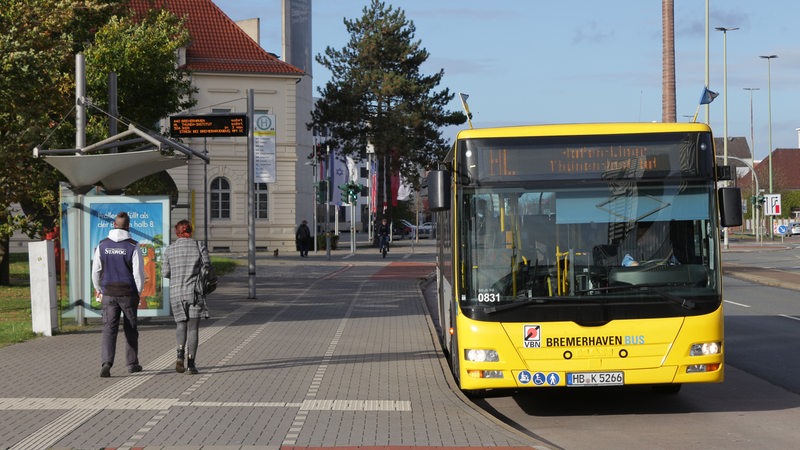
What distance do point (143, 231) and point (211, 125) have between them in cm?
452

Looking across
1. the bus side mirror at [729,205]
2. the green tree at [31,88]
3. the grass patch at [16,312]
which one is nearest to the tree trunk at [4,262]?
the grass patch at [16,312]

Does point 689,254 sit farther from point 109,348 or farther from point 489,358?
point 109,348

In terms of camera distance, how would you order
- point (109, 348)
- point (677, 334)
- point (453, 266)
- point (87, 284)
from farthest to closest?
point (87, 284)
point (109, 348)
point (453, 266)
point (677, 334)

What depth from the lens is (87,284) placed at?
1797 cm

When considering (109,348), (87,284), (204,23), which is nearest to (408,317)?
(87,284)

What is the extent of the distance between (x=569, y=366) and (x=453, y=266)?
1490mm

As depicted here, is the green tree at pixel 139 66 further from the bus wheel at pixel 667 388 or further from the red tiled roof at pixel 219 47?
the red tiled roof at pixel 219 47

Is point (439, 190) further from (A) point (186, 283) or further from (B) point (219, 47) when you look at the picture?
(B) point (219, 47)

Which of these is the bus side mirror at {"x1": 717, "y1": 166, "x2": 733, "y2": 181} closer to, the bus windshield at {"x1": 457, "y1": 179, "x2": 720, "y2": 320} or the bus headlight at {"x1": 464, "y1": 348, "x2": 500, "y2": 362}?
the bus windshield at {"x1": 457, "y1": 179, "x2": 720, "y2": 320}

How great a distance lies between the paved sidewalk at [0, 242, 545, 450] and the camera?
8.53 meters

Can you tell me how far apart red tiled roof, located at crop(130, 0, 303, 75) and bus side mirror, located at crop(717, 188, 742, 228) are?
53004 millimetres

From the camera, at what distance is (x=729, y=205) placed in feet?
33.2

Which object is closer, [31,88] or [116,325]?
[116,325]

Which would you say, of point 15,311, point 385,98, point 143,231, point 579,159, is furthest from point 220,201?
point 579,159
